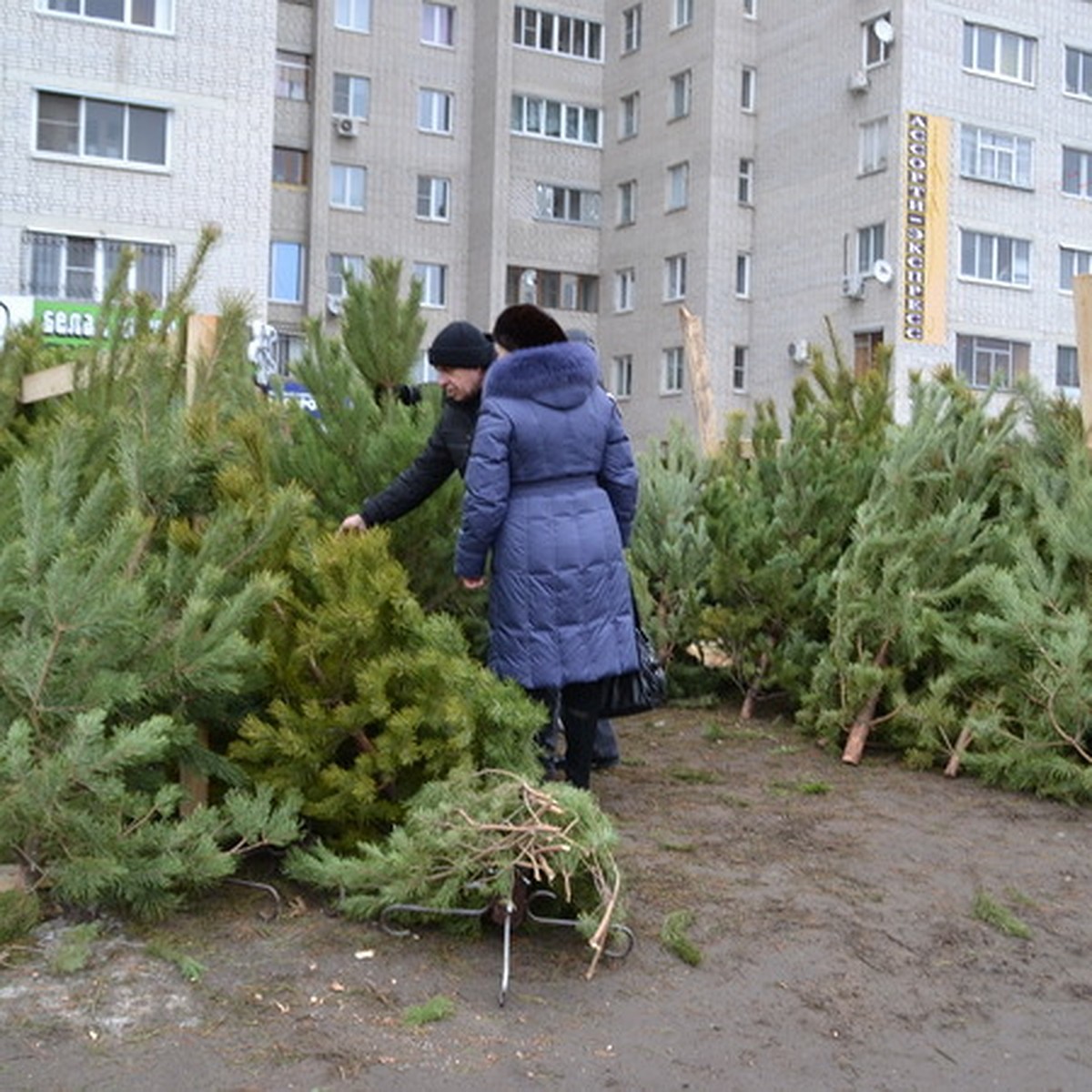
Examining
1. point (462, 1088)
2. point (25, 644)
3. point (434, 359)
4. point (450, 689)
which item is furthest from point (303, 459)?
point (462, 1088)

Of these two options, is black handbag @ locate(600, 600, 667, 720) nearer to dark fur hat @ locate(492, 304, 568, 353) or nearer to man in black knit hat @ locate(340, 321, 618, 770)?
man in black knit hat @ locate(340, 321, 618, 770)

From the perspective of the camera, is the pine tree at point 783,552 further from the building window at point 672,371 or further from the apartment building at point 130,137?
the building window at point 672,371

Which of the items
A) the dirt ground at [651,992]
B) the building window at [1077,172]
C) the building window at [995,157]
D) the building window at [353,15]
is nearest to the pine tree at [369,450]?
the dirt ground at [651,992]

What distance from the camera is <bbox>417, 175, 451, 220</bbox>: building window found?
130ft

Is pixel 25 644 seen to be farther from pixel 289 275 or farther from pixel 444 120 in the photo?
pixel 444 120

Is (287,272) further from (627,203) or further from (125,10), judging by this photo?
(125,10)

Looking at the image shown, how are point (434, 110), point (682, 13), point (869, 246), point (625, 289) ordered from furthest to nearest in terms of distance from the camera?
point (625, 289) → point (434, 110) → point (682, 13) → point (869, 246)

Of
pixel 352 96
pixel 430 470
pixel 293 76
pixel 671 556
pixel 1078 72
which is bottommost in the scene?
pixel 671 556

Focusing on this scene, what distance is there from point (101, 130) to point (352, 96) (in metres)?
13.4

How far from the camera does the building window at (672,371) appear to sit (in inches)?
1507

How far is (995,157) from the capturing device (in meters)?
34.2

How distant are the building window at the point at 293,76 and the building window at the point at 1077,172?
62.0ft

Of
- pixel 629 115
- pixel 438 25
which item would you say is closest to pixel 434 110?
pixel 438 25

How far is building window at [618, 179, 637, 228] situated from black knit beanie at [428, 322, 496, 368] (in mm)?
36112
